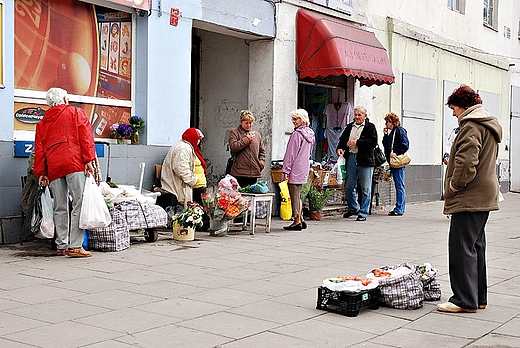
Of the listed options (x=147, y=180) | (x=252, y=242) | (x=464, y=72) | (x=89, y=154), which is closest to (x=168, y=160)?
(x=147, y=180)

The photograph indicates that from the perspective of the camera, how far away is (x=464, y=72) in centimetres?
2053

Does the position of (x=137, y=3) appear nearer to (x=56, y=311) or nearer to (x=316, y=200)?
(x=316, y=200)

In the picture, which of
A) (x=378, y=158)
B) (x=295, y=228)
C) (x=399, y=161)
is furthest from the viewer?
(x=399, y=161)

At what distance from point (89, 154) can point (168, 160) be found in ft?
8.17

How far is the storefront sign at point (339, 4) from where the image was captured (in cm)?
1459

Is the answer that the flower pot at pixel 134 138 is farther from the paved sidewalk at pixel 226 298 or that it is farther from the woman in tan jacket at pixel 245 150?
the paved sidewalk at pixel 226 298

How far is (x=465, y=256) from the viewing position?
622 centimetres

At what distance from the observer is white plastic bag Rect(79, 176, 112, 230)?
8397 mm

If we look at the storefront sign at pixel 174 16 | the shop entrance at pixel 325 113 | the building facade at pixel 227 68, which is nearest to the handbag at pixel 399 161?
the shop entrance at pixel 325 113

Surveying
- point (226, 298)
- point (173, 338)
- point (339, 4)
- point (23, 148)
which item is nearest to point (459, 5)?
point (339, 4)

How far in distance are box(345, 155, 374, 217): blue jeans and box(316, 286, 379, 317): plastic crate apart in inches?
285

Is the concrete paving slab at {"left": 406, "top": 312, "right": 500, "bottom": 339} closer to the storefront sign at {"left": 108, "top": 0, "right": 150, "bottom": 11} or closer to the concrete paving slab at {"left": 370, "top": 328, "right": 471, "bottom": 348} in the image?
the concrete paving slab at {"left": 370, "top": 328, "right": 471, "bottom": 348}

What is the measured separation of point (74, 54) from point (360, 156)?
5.32m

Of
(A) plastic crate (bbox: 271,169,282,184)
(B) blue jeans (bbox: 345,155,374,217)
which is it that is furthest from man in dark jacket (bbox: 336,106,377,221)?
(A) plastic crate (bbox: 271,169,282,184)
